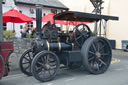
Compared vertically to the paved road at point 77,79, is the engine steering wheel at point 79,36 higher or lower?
higher

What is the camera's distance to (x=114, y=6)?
45.5 feet

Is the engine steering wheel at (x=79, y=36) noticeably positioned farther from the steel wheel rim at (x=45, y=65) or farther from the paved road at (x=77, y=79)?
the steel wheel rim at (x=45, y=65)

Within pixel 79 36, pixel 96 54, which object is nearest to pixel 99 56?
pixel 96 54

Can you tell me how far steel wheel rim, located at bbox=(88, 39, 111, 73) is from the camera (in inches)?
221

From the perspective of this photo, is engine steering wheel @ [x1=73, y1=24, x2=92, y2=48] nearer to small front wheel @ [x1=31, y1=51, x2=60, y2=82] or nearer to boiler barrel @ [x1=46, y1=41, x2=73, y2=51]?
boiler barrel @ [x1=46, y1=41, x2=73, y2=51]

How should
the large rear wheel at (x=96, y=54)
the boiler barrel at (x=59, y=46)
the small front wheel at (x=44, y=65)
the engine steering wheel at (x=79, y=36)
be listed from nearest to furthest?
the small front wheel at (x=44, y=65) → the boiler barrel at (x=59, y=46) → the large rear wheel at (x=96, y=54) → the engine steering wheel at (x=79, y=36)

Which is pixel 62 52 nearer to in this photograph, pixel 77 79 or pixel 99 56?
pixel 77 79

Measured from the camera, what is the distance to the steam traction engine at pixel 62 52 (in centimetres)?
480

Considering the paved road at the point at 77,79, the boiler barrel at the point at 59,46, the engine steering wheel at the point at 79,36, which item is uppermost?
the engine steering wheel at the point at 79,36

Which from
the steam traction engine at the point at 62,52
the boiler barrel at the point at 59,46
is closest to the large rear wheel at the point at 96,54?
the steam traction engine at the point at 62,52

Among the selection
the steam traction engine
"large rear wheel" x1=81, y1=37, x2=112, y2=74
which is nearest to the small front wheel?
the steam traction engine

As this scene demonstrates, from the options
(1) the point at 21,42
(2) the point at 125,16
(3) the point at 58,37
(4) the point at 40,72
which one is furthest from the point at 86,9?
(4) the point at 40,72

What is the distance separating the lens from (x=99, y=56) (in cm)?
575

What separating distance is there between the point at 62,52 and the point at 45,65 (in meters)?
0.87
